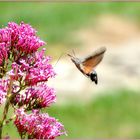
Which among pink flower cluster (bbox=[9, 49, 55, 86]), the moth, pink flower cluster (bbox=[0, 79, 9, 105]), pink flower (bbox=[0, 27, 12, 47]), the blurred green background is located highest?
the blurred green background

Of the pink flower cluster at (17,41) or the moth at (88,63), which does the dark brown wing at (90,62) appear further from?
the pink flower cluster at (17,41)

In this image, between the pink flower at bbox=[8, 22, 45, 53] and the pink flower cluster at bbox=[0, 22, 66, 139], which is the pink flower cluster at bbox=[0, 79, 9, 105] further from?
the pink flower at bbox=[8, 22, 45, 53]

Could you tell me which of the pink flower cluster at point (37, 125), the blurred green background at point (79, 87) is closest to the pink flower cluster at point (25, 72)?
the pink flower cluster at point (37, 125)

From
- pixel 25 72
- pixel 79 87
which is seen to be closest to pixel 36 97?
pixel 25 72

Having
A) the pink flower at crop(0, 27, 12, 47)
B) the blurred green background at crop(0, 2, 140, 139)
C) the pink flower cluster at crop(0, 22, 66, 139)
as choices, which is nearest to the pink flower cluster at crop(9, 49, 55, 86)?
the pink flower cluster at crop(0, 22, 66, 139)

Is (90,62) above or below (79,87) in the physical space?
below

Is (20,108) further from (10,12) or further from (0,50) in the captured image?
(10,12)

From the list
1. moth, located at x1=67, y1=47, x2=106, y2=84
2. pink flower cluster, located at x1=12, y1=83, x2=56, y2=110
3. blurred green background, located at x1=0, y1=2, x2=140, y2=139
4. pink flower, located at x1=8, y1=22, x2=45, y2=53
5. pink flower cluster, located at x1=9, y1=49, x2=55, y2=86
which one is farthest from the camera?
blurred green background, located at x1=0, y1=2, x2=140, y2=139

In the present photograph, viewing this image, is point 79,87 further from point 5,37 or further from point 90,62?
point 5,37
